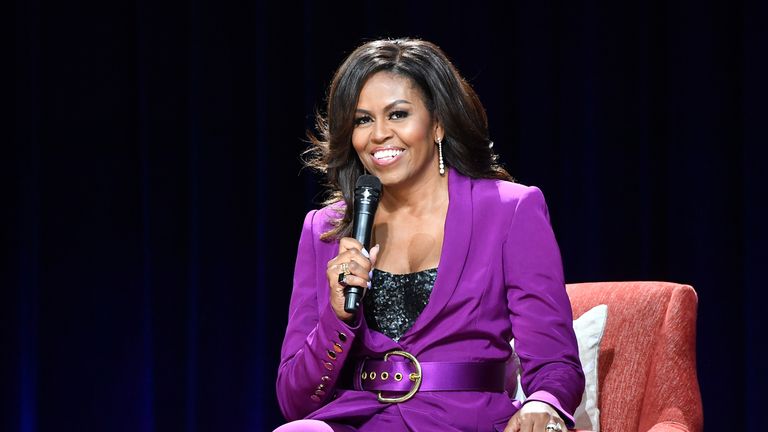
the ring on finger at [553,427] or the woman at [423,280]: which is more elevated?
the woman at [423,280]

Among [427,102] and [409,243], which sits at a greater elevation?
[427,102]

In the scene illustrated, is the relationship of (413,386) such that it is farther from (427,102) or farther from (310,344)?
(427,102)

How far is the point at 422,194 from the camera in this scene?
215 cm

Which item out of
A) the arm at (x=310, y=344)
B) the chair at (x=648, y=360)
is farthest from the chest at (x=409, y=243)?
the chair at (x=648, y=360)

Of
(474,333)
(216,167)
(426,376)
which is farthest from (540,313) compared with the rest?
(216,167)

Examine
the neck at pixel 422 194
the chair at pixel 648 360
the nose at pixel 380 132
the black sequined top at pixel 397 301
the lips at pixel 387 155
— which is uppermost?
the nose at pixel 380 132

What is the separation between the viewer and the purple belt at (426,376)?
Result: 191cm

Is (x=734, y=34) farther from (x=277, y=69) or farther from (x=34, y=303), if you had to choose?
(x=34, y=303)

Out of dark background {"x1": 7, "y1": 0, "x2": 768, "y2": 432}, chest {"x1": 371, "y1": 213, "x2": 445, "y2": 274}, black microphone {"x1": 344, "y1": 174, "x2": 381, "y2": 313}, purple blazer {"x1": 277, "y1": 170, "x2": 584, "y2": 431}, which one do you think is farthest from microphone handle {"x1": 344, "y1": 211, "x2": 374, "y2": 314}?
dark background {"x1": 7, "y1": 0, "x2": 768, "y2": 432}

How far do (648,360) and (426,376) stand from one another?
0.63 m

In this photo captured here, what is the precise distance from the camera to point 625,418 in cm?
226

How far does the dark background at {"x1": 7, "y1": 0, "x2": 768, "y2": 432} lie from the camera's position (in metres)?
3.32

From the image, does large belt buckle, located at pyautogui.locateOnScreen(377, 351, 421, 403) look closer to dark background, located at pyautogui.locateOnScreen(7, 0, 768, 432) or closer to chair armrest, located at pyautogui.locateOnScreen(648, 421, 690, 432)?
chair armrest, located at pyautogui.locateOnScreen(648, 421, 690, 432)

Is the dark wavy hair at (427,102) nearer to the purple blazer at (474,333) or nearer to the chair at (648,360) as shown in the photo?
the purple blazer at (474,333)
